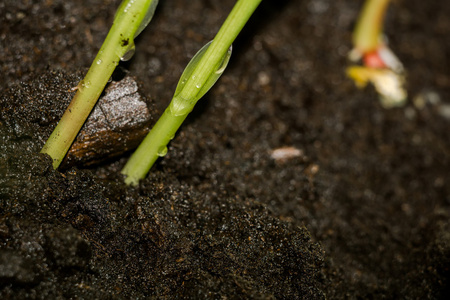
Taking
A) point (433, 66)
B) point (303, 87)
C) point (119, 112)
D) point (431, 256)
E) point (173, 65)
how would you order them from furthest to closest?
point (433, 66) < point (303, 87) < point (173, 65) < point (431, 256) < point (119, 112)

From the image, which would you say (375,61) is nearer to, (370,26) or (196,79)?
(370,26)

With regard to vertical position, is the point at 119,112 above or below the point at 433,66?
below

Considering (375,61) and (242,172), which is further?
(375,61)

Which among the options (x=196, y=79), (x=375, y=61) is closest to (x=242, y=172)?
(x=196, y=79)

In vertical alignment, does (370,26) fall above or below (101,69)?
above

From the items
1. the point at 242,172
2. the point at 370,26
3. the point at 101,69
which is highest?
the point at 370,26

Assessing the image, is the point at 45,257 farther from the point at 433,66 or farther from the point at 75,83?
the point at 433,66

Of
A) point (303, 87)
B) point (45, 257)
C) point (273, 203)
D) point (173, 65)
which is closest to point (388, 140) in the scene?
point (303, 87)

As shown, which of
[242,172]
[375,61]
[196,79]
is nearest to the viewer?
[196,79]
